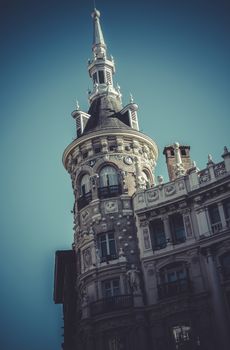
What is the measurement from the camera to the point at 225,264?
32562mm

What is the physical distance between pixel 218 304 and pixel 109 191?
12.3 meters

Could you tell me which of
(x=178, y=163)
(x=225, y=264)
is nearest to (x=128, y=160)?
(x=178, y=163)

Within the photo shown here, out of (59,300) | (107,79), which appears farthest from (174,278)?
(107,79)

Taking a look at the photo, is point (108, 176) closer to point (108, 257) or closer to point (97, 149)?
point (97, 149)

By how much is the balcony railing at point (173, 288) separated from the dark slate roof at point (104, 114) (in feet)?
45.9

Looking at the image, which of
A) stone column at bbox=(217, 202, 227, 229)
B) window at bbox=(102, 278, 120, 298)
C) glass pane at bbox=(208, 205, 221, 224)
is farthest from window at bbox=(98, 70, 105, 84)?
window at bbox=(102, 278, 120, 298)

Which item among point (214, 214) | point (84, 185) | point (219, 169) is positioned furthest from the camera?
point (84, 185)

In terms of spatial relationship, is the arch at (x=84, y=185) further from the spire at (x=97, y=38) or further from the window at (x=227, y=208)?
the spire at (x=97, y=38)

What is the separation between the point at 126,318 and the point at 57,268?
11.6 metres

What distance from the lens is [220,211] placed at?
3356 centimetres

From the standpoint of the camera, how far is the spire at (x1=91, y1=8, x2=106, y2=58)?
1991 inches

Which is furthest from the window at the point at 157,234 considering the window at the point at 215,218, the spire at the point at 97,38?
the spire at the point at 97,38

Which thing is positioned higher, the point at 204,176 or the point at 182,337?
the point at 204,176

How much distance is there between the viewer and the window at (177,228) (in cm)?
3481
